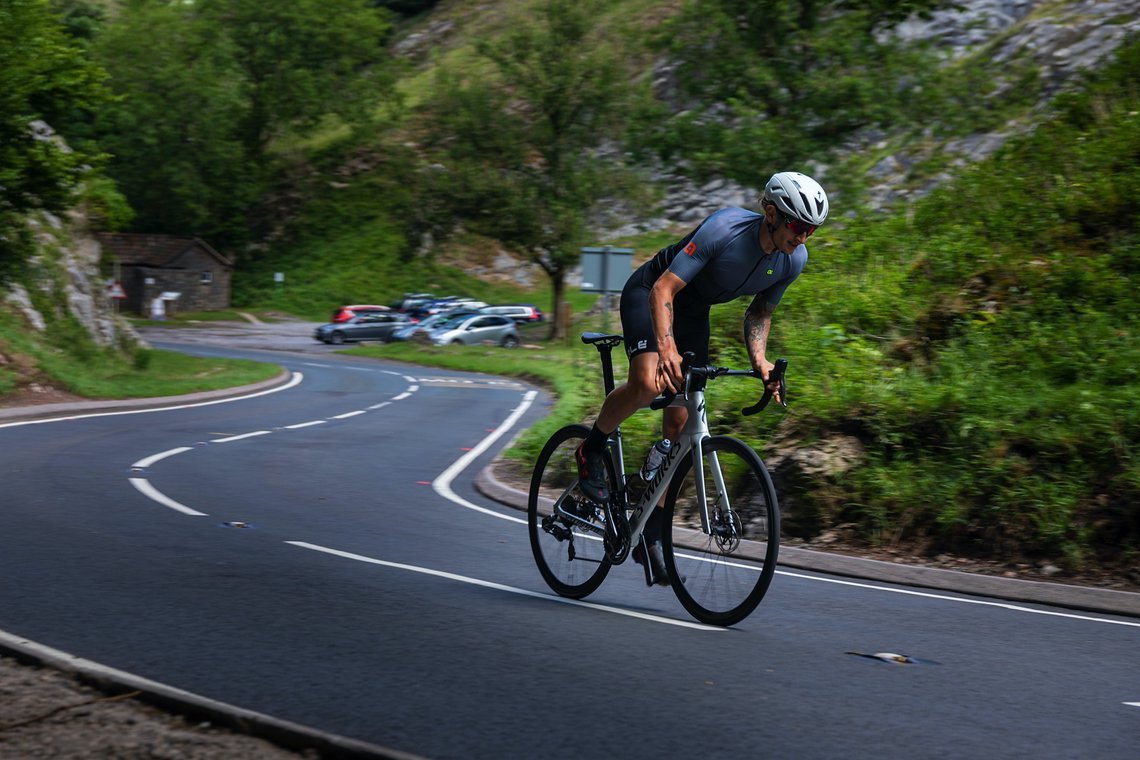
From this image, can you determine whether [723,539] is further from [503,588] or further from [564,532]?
[503,588]

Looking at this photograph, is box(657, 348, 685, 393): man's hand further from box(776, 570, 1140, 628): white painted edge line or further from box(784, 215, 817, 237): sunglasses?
box(776, 570, 1140, 628): white painted edge line

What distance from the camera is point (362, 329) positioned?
56688 mm

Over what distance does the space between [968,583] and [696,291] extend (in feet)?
9.24

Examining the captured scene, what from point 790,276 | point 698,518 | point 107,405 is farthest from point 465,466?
point 107,405

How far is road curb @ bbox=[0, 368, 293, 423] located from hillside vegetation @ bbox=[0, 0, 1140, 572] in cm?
451

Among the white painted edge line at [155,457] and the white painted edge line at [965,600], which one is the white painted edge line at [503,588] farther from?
the white painted edge line at [155,457]

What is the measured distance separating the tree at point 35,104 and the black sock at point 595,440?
17.9 meters

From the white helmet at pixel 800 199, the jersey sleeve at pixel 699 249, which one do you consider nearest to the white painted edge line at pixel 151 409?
the jersey sleeve at pixel 699 249

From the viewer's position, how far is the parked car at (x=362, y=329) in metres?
56.1

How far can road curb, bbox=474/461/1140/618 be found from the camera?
6.80m

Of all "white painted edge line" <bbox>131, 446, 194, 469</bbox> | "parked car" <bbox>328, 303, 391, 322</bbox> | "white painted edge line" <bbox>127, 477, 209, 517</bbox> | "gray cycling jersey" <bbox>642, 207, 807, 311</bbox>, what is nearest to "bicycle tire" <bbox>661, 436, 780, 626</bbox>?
"gray cycling jersey" <bbox>642, 207, 807, 311</bbox>

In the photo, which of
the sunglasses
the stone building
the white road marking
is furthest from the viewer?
the stone building

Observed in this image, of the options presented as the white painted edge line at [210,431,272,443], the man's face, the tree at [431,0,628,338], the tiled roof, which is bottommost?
the white painted edge line at [210,431,272,443]

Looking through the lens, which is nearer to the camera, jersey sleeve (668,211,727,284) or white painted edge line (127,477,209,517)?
jersey sleeve (668,211,727,284)
